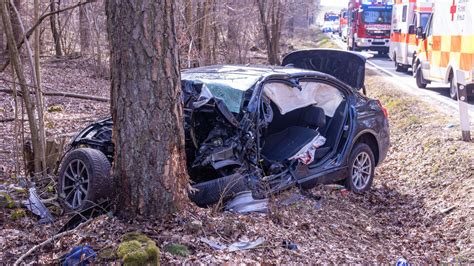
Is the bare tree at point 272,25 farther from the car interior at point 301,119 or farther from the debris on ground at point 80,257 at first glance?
the debris on ground at point 80,257

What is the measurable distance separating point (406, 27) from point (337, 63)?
15.9 meters

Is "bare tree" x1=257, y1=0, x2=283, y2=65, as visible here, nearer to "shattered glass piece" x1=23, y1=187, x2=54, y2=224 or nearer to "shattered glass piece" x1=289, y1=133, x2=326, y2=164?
"shattered glass piece" x1=289, y1=133, x2=326, y2=164

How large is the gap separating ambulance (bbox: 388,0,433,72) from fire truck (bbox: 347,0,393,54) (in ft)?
22.6

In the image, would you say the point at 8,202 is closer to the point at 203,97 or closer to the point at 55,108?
the point at 203,97

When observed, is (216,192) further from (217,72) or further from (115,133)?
(217,72)

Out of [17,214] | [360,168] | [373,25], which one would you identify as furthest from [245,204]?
[373,25]

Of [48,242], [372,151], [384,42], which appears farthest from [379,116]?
[384,42]

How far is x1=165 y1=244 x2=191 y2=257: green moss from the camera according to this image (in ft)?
15.5

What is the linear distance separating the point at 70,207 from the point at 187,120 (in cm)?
149

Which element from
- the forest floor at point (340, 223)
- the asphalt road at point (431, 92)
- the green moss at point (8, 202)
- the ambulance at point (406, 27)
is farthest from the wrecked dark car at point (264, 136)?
the ambulance at point (406, 27)

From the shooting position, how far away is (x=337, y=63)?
30.3 ft

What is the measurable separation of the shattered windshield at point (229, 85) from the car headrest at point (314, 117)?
126cm

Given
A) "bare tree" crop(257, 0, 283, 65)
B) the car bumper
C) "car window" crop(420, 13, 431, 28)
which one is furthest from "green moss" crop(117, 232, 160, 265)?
"bare tree" crop(257, 0, 283, 65)

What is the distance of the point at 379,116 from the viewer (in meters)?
8.73
